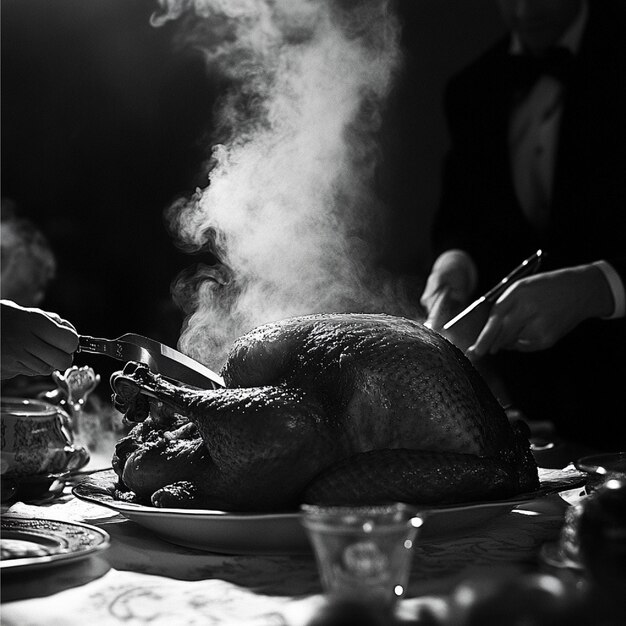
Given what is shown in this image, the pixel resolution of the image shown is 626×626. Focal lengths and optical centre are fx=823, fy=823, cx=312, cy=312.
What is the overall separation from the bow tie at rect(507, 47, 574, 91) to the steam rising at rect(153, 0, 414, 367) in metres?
0.60

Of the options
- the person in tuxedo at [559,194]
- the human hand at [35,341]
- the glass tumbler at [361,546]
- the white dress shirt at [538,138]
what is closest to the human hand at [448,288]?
the person in tuxedo at [559,194]

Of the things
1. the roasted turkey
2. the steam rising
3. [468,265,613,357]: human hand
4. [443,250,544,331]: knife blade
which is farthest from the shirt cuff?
the roasted turkey

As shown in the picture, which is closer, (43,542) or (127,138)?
(43,542)

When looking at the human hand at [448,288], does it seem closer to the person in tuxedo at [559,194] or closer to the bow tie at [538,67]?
the person in tuxedo at [559,194]

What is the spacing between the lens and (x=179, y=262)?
3779 millimetres

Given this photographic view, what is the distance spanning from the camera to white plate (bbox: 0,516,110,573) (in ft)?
2.42

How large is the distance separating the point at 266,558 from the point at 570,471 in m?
0.62

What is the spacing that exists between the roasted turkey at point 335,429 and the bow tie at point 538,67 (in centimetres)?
199

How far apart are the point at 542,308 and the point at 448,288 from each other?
274 millimetres

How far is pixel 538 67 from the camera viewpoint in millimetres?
3008

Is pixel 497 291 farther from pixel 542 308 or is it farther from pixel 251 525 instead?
pixel 251 525

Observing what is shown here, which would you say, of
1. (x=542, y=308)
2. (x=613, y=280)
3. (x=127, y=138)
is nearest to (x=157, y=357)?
(x=542, y=308)

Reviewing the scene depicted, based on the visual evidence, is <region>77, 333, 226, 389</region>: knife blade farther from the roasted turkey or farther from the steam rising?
the steam rising

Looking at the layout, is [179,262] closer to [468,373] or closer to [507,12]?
[507,12]
